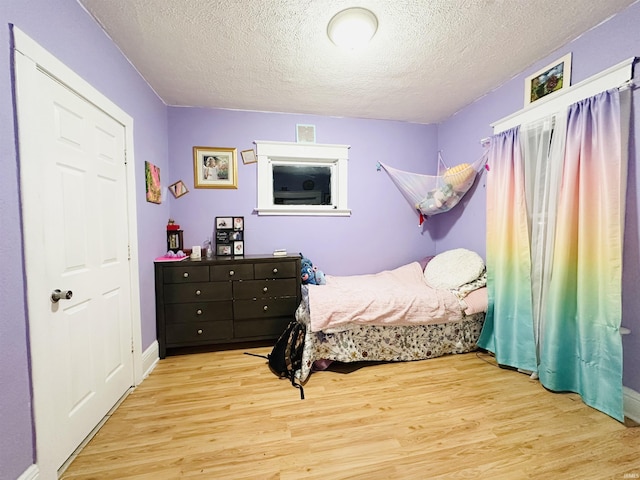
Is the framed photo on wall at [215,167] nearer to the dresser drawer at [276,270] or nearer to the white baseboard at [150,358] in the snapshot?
the dresser drawer at [276,270]

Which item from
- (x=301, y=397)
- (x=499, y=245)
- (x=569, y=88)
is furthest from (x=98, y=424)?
(x=569, y=88)

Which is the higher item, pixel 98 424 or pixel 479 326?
pixel 479 326

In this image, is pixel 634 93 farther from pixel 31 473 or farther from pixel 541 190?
pixel 31 473

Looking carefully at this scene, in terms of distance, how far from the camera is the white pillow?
7.86ft

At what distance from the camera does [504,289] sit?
211 cm

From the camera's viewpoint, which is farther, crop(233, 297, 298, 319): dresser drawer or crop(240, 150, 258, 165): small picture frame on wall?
crop(240, 150, 258, 165): small picture frame on wall

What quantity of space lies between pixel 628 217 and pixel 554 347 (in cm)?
97

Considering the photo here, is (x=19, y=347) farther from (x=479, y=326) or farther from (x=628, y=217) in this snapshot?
(x=628, y=217)

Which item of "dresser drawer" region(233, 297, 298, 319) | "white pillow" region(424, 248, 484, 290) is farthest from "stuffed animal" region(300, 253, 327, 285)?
"white pillow" region(424, 248, 484, 290)

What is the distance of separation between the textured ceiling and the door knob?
164 centimetres

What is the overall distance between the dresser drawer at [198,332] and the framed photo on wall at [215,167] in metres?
1.49

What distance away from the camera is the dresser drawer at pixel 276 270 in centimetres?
243

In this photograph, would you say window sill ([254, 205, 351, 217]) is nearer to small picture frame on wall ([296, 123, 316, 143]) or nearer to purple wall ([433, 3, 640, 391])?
small picture frame on wall ([296, 123, 316, 143])

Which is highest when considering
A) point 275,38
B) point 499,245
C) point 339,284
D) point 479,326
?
point 275,38
